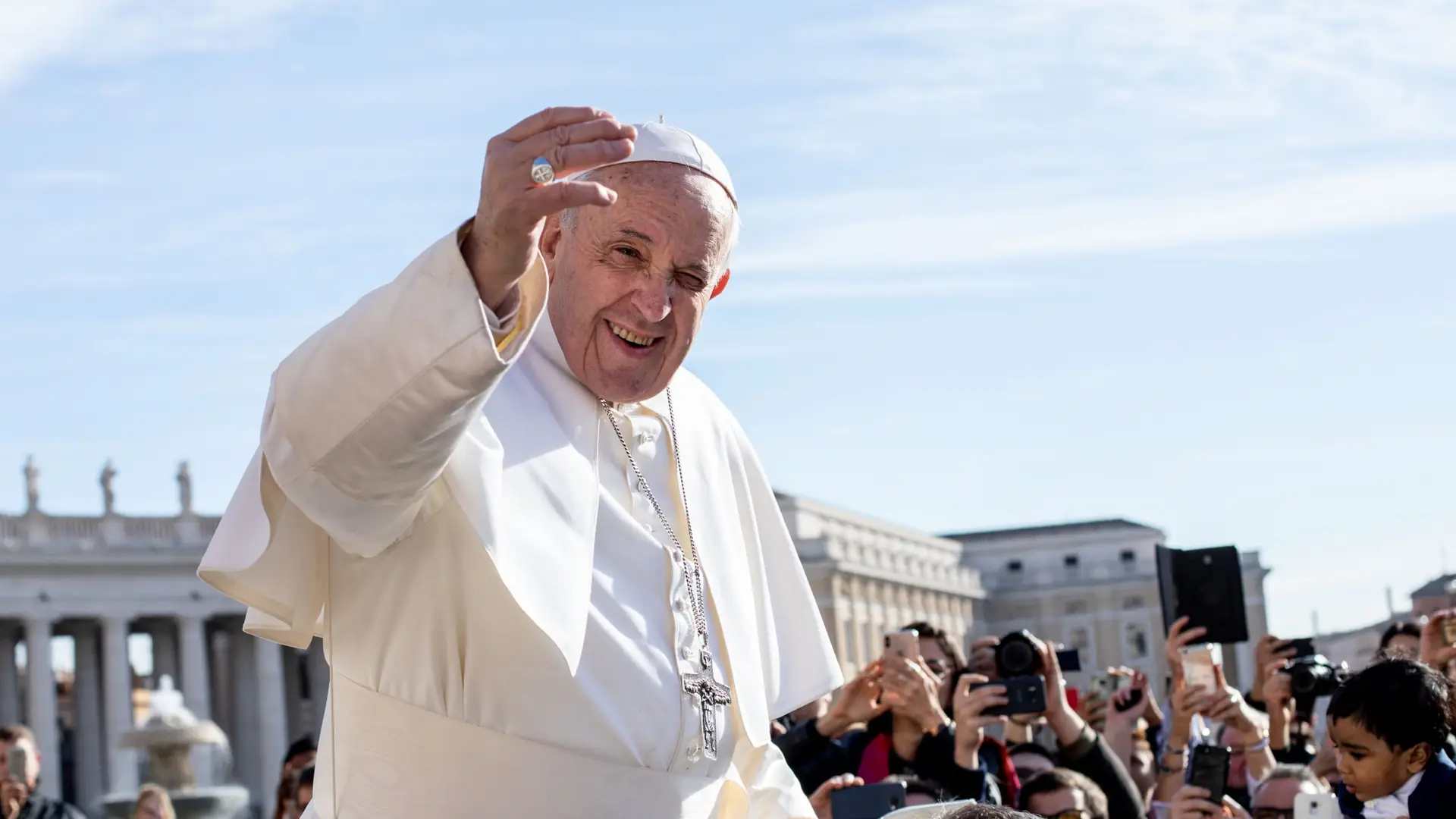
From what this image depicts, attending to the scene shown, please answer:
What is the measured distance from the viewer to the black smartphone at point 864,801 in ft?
16.6

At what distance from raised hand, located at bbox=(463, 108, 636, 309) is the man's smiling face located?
0.56 m

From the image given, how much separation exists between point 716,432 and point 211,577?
132 centimetres

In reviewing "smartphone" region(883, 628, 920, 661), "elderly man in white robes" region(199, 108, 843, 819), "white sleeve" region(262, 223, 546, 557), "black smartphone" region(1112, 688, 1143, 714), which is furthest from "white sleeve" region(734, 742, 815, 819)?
"black smartphone" region(1112, 688, 1143, 714)

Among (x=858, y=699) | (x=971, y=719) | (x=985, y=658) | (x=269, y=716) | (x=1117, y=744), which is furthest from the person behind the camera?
(x=269, y=716)

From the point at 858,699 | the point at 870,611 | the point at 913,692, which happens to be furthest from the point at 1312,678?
the point at 870,611

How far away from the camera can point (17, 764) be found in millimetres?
10219

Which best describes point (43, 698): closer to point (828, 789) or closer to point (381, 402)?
point (828, 789)

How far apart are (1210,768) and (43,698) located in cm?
6277

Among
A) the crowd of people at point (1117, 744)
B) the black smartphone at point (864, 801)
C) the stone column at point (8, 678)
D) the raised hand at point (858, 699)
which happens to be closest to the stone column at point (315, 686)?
the stone column at point (8, 678)

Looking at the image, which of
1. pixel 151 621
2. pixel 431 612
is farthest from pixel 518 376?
pixel 151 621

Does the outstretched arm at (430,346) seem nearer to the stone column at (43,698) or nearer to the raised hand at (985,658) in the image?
the raised hand at (985,658)

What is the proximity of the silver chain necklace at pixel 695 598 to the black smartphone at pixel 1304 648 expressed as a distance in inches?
258

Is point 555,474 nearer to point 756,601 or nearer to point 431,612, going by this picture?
point 431,612

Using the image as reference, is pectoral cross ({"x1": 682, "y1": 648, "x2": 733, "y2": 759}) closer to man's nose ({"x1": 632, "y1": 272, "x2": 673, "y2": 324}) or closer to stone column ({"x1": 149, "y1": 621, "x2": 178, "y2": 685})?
man's nose ({"x1": 632, "y1": 272, "x2": 673, "y2": 324})
